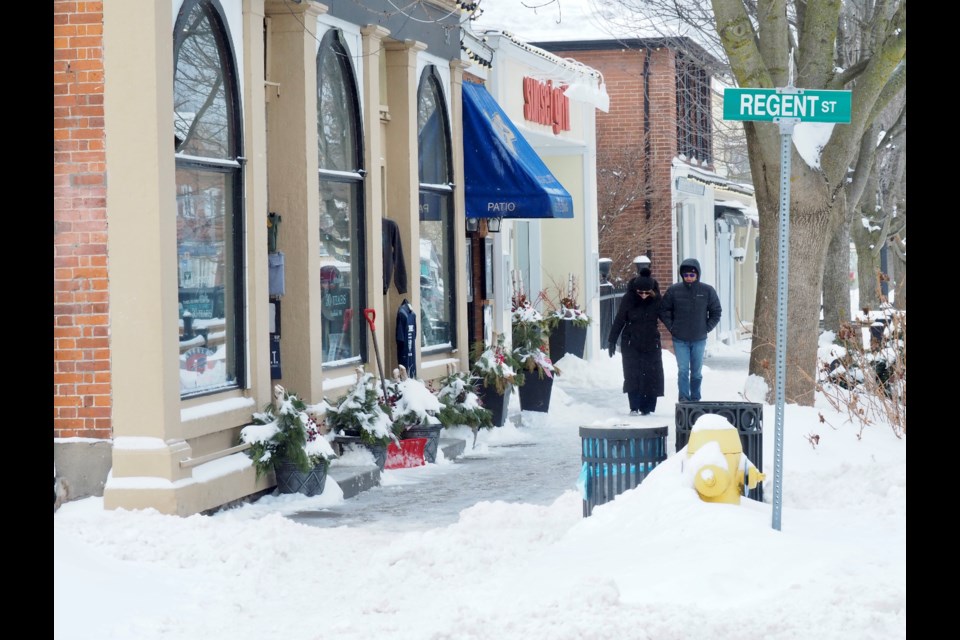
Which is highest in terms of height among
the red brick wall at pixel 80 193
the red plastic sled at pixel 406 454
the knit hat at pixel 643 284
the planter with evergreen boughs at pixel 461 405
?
the red brick wall at pixel 80 193

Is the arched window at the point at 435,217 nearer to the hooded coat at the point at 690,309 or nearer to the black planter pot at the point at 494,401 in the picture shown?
the black planter pot at the point at 494,401

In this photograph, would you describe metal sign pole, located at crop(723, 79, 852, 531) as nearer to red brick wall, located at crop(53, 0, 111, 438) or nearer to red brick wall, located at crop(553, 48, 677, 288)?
red brick wall, located at crop(53, 0, 111, 438)

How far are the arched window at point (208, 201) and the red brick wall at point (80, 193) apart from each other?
621mm

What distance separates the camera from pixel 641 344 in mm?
16812

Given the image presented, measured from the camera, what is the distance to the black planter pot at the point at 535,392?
17172 millimetres

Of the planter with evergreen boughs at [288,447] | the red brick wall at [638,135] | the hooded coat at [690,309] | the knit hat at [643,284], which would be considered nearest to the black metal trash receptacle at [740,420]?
the planter with evergreen boughs at [288,447]

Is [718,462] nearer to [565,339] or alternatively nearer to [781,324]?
[781,324]

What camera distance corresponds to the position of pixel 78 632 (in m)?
6.55

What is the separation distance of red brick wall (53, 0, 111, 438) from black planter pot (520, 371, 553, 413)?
830 centimetres

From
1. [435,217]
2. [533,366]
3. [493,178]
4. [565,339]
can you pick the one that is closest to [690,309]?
[533,366]

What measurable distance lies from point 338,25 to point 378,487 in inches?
165
